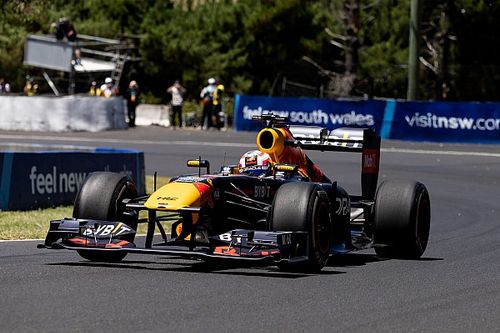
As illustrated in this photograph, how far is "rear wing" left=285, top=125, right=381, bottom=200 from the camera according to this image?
12.0 metres

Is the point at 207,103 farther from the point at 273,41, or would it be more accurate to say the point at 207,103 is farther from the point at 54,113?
the point at 273,41

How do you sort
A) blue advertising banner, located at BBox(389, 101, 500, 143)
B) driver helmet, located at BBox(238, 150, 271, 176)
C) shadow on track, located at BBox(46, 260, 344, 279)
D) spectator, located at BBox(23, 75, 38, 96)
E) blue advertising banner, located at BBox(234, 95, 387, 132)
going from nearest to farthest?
shadow on track, located at BBox(46, 260, 344, 279), driver helmet, located at BBox(238, 150, 271, 176), blue advertising banner, located at BBox(389, 101, 500, 143), blue advertising banner, located at BBox(234, 95, 387, 132), spectator, located at BBox(23, 75, 38, 96)

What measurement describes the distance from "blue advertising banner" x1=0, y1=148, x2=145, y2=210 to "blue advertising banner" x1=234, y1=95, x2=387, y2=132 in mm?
16823

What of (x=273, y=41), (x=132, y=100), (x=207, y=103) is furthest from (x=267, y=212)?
(x=273, y=41)

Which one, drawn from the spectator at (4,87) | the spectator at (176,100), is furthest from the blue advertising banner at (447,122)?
the spectator at (4,87)

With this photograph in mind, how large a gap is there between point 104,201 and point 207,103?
2866cm

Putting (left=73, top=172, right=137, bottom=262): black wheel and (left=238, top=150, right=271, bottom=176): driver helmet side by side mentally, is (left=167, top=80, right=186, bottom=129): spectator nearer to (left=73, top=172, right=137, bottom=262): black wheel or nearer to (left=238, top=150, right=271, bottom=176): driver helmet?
(left=238, top=150, right=271, bottom=176): driver helmet

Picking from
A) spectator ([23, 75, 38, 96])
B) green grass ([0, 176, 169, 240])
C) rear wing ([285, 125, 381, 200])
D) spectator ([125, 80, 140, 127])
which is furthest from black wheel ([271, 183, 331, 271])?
spectator ([23, 75, 38, 96])

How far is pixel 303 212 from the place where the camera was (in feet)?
32.3

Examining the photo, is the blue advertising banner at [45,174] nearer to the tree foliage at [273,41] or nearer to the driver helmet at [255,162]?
the driver helmet at [255,162]

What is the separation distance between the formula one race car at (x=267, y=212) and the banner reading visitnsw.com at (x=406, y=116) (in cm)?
2112

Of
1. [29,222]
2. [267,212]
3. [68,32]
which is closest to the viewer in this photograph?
[267,212]

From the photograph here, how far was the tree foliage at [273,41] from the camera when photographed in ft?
161

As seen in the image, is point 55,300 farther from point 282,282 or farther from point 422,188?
point 422,188
